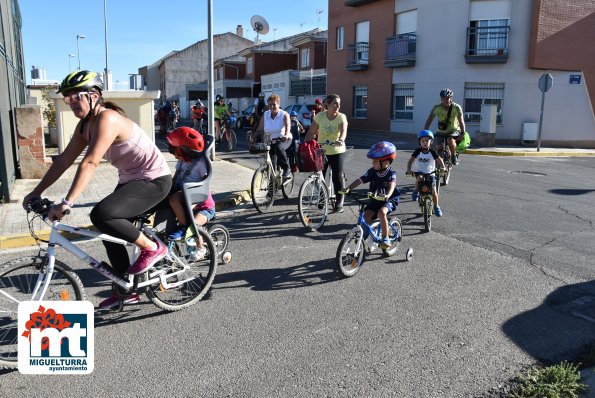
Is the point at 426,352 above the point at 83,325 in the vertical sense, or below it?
below

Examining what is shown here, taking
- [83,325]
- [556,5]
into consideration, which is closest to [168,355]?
[83,325]

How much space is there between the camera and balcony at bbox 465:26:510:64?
23828mm

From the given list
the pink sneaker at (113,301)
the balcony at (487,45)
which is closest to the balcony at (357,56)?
the balcony at (487,45)

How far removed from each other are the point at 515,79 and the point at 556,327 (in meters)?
22.3

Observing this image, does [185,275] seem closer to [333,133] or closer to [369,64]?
[333,133]

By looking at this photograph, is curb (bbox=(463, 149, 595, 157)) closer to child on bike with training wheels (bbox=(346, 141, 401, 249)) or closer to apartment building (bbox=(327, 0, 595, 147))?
apartment building (bbox=(327, 0, 595, 147))

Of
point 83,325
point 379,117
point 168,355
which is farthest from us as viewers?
point 379,117

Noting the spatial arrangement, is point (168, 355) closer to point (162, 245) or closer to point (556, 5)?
point (162, 245)

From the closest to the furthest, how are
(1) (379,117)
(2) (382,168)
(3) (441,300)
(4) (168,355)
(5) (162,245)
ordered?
(4) (168,355) < (5) (162,245) < (3) (441,300) < (2) (382,168) < (1) (379,117)

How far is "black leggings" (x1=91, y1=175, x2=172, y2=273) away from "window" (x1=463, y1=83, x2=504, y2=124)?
23.2 metres

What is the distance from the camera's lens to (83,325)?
128 inches

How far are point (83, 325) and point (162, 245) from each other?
3.35ft

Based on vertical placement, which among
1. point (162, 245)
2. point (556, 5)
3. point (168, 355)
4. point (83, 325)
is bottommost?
point (168, 355)

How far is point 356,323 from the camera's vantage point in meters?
4.24
